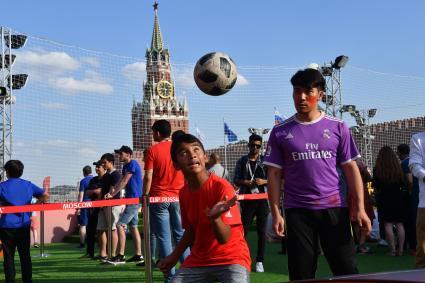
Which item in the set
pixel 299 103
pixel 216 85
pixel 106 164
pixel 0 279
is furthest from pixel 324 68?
pixel 299 103

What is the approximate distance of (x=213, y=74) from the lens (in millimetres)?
7195

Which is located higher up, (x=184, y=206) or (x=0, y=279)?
(x=184, y=206)

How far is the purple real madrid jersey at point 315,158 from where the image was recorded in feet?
12.4

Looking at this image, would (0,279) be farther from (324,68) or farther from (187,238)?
(324,68)

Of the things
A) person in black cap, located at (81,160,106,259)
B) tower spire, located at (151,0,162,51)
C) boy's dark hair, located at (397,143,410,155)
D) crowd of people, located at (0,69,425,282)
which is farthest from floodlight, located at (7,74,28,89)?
tower spire, located at (151,0,162,51)

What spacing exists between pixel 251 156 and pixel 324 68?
10684mm

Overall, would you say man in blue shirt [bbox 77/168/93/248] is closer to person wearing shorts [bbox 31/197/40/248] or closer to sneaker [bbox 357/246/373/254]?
person wearing shorts [bbox 31/197/40/248]

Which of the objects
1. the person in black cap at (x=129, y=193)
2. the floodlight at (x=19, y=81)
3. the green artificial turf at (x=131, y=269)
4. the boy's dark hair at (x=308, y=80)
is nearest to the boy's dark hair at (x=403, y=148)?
the green artificial turf at (x=131, y=269)

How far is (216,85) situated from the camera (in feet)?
23.7

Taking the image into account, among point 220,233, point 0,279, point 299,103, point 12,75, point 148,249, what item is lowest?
point 0,279

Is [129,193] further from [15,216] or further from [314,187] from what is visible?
[314,187]

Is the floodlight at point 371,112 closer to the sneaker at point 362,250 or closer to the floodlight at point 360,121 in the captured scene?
the floodlight at point 360,121

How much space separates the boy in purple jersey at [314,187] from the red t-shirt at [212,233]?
1.96ft

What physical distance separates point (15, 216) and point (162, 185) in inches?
62.4
